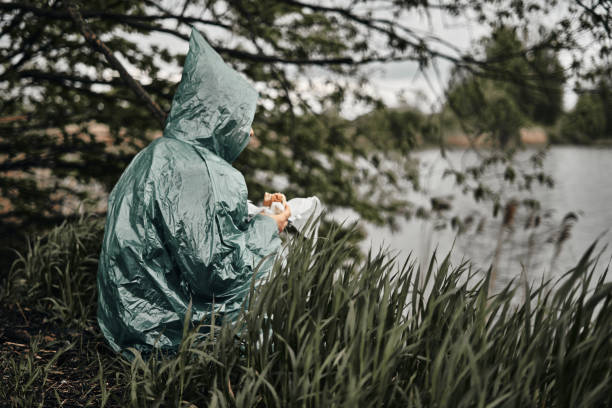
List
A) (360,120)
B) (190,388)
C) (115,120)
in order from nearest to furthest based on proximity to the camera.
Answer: (190,388)
(115,120)
(360,120)

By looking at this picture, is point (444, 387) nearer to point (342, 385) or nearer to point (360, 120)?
A: point (342, 385)

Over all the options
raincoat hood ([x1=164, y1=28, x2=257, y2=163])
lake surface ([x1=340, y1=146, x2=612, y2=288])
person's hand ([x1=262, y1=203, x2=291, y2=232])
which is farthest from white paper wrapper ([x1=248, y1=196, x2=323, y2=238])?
lake surface ([x1=340, y1=146, x2=612, y2=288])

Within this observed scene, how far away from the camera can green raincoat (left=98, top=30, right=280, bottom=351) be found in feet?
6.10

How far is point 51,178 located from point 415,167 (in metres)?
4.24

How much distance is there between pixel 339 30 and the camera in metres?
4.93

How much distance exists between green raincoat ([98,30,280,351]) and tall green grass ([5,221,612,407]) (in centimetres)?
17

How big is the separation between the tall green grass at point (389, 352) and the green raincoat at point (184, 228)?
17 cm

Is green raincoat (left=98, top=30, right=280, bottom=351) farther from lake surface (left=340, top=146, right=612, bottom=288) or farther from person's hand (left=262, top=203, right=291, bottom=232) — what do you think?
lake surface (left=340, top=146, right=612, bottom=288)

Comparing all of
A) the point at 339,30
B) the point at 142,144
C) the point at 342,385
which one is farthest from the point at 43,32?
the point at 342,385

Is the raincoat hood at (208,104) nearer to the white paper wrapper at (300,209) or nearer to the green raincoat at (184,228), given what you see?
the green raincoat at (184,228)

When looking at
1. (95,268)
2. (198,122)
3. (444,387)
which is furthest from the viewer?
(95,268)

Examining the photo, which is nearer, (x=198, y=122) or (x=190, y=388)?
(x=190, y=388)

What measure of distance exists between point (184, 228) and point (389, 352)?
3.22ft

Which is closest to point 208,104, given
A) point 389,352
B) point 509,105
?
point 389,352
